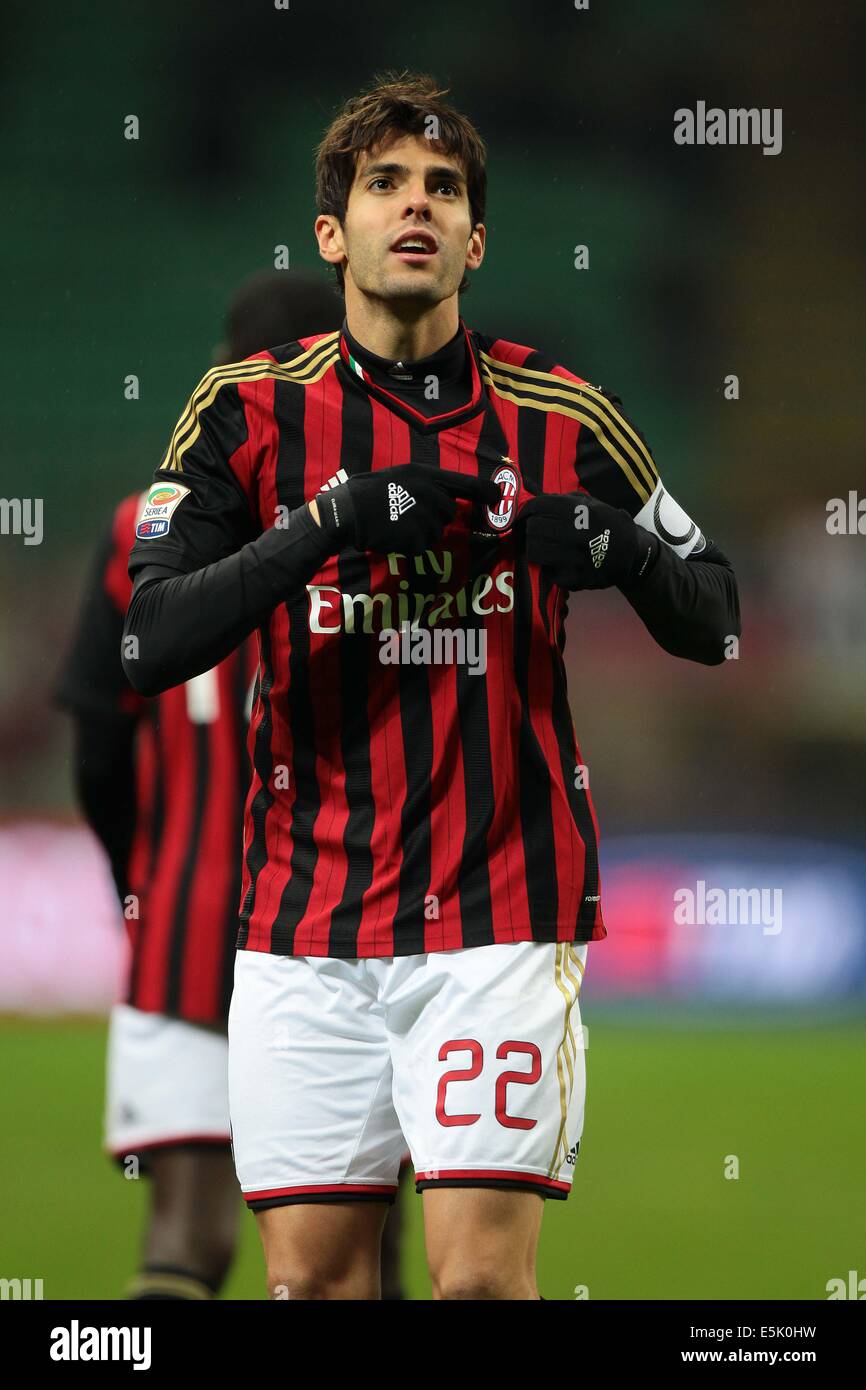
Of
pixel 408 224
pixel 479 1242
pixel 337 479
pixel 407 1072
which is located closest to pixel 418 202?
pixel 408 224

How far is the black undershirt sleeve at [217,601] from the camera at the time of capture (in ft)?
6.09

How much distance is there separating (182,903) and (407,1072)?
3.44 feet

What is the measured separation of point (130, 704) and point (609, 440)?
4.06ft

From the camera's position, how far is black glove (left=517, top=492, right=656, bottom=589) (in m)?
1.91

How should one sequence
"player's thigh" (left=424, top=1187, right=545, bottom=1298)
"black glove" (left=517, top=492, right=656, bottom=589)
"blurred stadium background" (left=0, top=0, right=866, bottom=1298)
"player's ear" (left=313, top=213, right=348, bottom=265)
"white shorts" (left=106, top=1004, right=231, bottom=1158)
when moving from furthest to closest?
"blurred stadium background" (left=0, top=0, right=866, bottom=1298), "white shorts" (left=106, top=1004, right=231, bottom=1158), "player's ear" (left=313, top=213, right=348, bottom=265), "black glove" (left=517, top=492, right=656, bottom=589), "player's thigh" (left=424, top=1187, right=545, bottom=1298)

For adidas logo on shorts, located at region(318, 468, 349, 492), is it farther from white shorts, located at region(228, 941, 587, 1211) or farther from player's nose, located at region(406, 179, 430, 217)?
white shorts, located at region(228, 941, 587, 1211)

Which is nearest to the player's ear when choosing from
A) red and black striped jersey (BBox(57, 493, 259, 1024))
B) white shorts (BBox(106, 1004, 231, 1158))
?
red and black striped jersey (BBox(57, 493, 259, 1024))

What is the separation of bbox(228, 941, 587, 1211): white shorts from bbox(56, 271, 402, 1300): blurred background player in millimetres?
812

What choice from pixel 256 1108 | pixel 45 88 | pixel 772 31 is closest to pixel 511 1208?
pixel 256 1108

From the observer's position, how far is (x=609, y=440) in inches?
81.8

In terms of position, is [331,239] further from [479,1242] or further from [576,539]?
[479,1242]

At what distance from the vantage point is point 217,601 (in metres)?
1.87

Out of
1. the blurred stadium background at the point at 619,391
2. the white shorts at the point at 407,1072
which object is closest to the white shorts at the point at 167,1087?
the white shorts at the point at 407,1072

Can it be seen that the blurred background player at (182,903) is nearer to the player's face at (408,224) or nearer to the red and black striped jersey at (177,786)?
the red and black striped jersey at (177,786)
